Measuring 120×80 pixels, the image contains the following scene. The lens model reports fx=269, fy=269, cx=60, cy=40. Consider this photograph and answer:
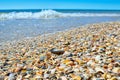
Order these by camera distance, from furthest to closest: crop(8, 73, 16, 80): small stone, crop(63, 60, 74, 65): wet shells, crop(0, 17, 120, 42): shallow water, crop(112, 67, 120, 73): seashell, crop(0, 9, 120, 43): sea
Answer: crop(0, 9, 120, 43): sea → crop(0, 17, 120, 42): shallow water → crop(63, 60, 74, 65): wet shells → crop(8, 73, 16, 80): small stone → crop(112, 67, 120, 73): seashell

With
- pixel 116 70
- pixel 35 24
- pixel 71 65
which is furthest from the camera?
pixel 35 24

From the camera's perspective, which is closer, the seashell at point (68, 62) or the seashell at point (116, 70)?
the seashell at point (116, 70)

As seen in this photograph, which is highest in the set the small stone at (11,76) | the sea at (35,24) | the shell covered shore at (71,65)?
the shell covered shore at (71,65)

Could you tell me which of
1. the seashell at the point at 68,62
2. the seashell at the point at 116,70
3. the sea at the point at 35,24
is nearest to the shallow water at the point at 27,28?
the sea at the point at 35,24

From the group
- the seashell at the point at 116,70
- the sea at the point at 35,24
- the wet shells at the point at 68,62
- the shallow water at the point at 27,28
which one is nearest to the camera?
the seashell at the point at 116,70

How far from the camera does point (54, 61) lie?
4871 mm

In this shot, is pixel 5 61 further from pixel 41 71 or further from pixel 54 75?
pixel 54 75

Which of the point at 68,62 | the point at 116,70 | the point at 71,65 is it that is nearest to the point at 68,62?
the point at 68,62

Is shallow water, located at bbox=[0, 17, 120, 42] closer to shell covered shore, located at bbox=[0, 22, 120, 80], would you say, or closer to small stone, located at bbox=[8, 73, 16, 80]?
shell covered shore, located at bbox=[0, 22, 120, 80]

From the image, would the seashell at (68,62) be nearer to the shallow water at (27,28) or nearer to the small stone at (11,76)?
the small stone at (11,76)

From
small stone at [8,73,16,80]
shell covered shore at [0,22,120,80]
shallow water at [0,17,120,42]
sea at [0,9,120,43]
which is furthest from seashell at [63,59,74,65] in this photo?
shallow water at [0,17,120,42]

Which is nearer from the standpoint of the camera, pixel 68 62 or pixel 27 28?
pixel 68 62

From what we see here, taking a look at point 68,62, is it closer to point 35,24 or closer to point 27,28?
point 27,28

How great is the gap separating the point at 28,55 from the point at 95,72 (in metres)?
2.29
